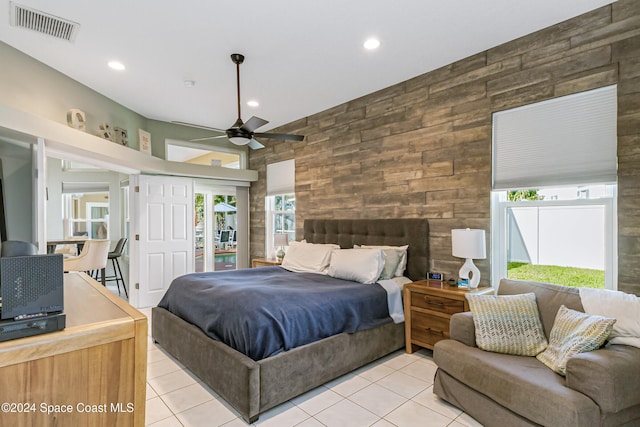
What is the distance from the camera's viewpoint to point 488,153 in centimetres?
312

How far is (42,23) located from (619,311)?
453 cm

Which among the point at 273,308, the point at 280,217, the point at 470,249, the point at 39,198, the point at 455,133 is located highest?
the point at 455,133

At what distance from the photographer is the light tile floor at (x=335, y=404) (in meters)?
2.14

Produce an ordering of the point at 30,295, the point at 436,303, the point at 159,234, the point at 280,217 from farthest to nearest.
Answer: the point at 280,217 < the point at 159,234 < the point at 436,303 < the point at 30,295

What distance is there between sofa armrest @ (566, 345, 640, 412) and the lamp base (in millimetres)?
1229

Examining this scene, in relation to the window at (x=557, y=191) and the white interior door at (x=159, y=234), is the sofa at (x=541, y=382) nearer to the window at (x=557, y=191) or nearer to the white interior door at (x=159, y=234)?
the window at (x=557, y=191)

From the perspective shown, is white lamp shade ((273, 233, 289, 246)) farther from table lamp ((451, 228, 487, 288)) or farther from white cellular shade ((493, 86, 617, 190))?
white cellular shade ((493, 86, 617, 190))

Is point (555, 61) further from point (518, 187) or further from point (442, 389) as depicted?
point (442, 389)

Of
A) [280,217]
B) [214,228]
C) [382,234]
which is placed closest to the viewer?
[382,234]

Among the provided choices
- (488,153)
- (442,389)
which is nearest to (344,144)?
(488,153)

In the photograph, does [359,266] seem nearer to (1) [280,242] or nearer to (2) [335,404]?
(2) [335,404]

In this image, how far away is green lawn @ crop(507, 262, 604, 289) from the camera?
104 inches

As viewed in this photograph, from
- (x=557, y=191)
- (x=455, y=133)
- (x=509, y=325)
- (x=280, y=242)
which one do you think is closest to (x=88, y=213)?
(x=280, y=242)

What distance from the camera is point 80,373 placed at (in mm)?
1062
